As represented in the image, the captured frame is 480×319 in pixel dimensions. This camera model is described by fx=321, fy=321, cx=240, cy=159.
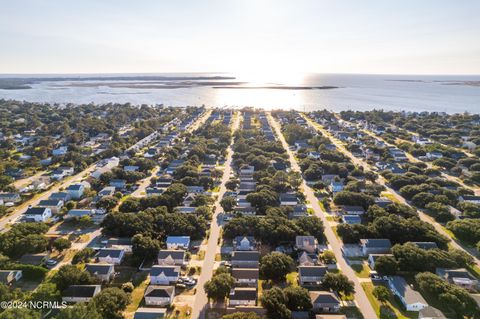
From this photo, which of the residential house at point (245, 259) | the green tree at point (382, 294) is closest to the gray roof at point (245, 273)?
the residential house at point (245, 259)

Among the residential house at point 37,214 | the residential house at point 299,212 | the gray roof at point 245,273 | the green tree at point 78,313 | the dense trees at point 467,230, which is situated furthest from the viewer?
the residential house at point 299,212

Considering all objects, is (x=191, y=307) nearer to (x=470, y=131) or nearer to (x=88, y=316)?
(x=88, y=316)

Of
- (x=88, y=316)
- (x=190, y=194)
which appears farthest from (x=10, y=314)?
(x=190, y=194)

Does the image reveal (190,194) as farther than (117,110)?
No

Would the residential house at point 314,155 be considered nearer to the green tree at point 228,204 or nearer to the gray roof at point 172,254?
the green tree at point 228,204

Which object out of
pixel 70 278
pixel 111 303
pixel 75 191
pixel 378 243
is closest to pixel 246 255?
pixel 111 303

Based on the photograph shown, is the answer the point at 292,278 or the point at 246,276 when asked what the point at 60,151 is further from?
the point at 292,278
